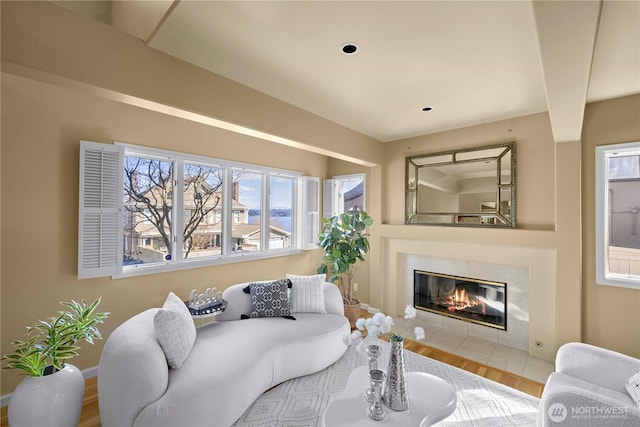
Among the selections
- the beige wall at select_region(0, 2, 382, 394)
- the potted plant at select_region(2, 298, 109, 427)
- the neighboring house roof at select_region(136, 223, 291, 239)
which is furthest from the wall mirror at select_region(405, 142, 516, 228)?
the potted plant at select_region(2, 298, 109, 427)

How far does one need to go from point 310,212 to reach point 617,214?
12.0ft

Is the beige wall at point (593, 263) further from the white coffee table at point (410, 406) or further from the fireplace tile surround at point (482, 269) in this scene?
the white coffee table at point (410, 406)

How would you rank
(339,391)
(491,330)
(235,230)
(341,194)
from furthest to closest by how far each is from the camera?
1. (341,194)
2. (235,230)
3. (491,330)
4. (339,391)

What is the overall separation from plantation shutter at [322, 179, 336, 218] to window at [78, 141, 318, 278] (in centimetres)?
49

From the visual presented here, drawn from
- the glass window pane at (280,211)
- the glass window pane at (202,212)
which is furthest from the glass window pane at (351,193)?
the glass window pane at (202,212)

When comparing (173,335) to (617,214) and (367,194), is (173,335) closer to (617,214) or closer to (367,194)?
(367,194)

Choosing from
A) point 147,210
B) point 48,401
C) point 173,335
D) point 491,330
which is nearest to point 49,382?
point 48,401

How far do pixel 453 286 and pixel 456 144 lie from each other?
195 cm

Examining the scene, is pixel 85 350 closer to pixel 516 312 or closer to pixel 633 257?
pixel 516 312

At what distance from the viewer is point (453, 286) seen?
3764 mm

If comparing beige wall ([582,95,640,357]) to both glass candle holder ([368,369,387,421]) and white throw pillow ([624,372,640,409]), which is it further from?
glass candle holder ([368,369,387,421])

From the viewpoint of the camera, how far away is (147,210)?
3064mm

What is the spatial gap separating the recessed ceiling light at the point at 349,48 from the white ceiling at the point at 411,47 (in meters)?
0.03

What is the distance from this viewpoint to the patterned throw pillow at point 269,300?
2783 millimetres
